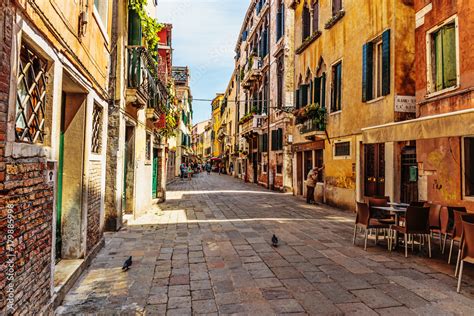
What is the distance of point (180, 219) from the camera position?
8555mm

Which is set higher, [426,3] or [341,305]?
[426,3]

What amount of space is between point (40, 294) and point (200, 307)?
1492 mm

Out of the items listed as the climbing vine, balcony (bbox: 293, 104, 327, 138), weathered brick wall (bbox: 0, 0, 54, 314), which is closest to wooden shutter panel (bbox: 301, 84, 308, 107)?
balcony (bbox: 293, 104, 327, 138)

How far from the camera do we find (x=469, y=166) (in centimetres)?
623

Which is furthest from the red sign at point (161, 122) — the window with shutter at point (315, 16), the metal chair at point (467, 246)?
the metal chair at point (467, 246)

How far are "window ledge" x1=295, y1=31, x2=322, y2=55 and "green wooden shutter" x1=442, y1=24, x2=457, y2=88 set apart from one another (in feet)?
21.6

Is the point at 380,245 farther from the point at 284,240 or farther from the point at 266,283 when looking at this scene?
the point at 266,283

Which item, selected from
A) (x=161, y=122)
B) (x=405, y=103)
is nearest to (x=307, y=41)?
(x=405, y=103)

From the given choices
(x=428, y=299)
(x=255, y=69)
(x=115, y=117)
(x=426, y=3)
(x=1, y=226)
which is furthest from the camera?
(x=255, y=69)

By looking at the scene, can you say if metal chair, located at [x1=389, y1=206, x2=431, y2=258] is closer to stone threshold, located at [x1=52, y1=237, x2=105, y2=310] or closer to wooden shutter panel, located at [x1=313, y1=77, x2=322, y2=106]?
stone threshold, located at [x1=52, y1=237, x2=105, y2=310]

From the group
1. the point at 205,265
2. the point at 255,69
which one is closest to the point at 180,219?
the point at 205,265

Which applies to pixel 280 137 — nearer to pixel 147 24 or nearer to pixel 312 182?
pixel 312 182

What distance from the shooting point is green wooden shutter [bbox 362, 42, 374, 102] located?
30.7 feet

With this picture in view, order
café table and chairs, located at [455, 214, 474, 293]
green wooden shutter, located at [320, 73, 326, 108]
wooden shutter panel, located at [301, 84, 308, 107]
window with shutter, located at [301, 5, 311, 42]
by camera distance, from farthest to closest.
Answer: window with shutter, located at [301, 5, 311, 42]
wooden shutter panel, located at [301, 84, 308, 107]
green wooden shutter, located at [320, 73, 326, 108]
café table and chairs, located at [455, 214, 474, 293]
